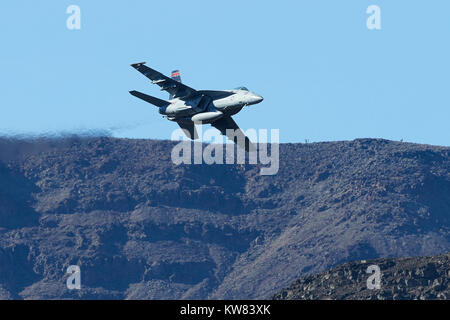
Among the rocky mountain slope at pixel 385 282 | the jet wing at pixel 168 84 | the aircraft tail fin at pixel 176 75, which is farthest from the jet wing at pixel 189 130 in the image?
the rocky mountain slope at pixel 385 282

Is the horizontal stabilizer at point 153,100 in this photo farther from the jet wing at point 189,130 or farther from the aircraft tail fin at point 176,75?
the aircraft tail fin at point 176,75

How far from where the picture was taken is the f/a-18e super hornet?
3612 inches

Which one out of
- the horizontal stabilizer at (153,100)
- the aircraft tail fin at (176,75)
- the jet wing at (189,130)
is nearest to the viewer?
the horizontal stabilizer at (153,100)

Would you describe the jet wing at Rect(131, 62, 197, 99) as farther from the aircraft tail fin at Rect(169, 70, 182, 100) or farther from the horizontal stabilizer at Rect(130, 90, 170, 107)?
the aircraft tail fin at Rect(169, 70, 182, 100)

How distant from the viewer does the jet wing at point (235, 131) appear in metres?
102

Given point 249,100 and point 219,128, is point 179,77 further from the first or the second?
point 249,100

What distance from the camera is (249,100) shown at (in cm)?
9025

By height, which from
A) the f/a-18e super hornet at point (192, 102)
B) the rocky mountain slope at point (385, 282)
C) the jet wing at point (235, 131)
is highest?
the f/a-18e super hornet at point (192, 102)

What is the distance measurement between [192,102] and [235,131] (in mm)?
8329

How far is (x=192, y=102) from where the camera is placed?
312 ft

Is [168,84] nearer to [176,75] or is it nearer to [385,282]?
[176,75]
